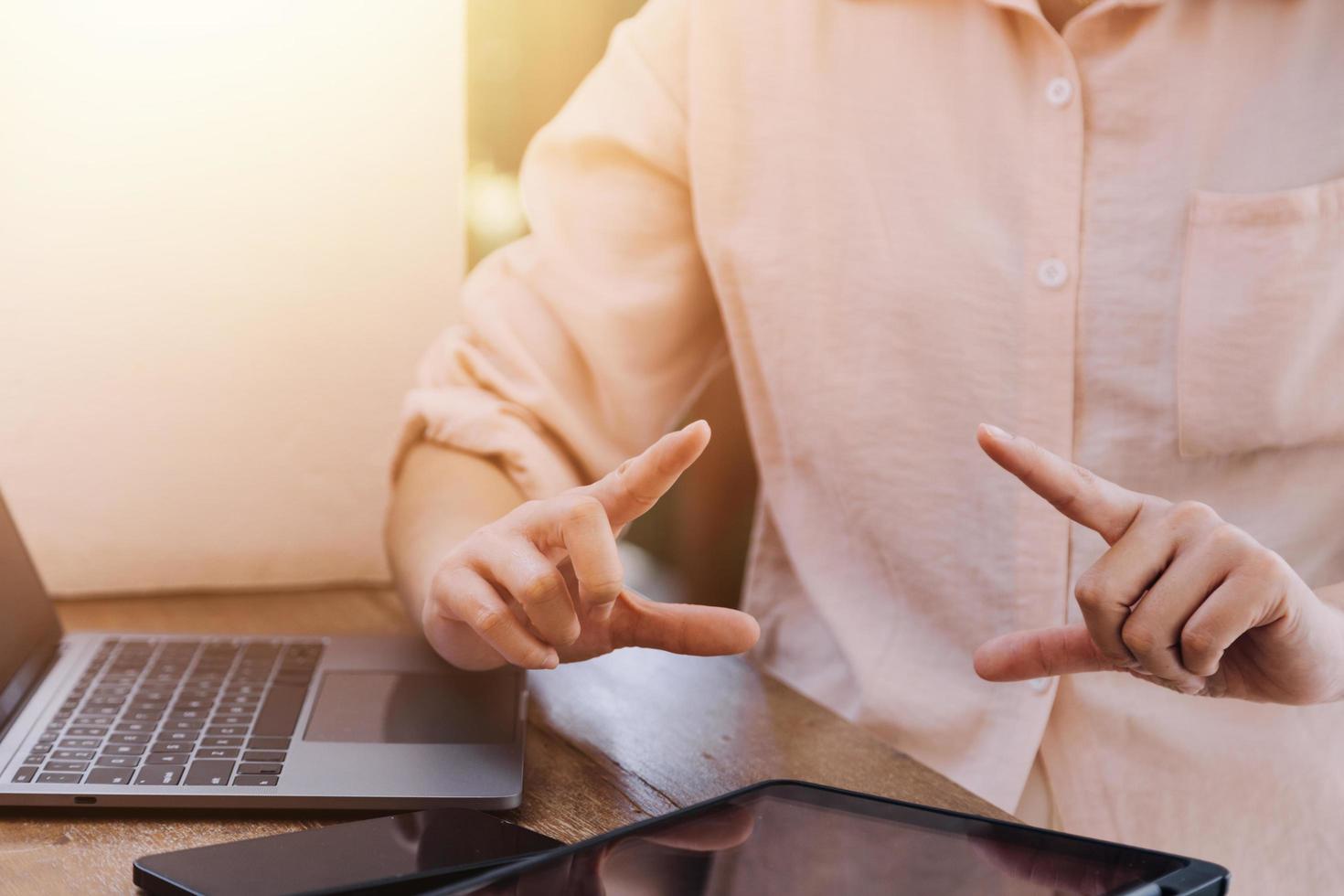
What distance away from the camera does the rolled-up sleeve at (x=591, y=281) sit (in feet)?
2.79

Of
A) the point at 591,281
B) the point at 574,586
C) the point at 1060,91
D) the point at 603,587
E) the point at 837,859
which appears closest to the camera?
the point at 837,859

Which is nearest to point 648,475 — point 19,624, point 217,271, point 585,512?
point 585,512

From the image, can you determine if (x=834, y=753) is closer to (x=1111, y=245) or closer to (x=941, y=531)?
(x=941, y=531)

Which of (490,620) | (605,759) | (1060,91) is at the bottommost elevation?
(605,759)

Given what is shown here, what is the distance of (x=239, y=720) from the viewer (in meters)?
0.59

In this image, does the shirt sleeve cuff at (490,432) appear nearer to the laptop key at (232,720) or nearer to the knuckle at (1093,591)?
the laptop key at (232,720)

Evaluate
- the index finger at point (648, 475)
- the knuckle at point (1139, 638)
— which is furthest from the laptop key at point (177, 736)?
the knuckle at point (1139, 638)

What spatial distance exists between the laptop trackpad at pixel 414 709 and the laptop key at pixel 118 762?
8 cm

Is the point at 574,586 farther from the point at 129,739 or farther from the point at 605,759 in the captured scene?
the point at 129,739

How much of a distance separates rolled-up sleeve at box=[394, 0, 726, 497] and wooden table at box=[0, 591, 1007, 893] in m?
0.17

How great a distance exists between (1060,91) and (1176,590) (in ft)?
1.24

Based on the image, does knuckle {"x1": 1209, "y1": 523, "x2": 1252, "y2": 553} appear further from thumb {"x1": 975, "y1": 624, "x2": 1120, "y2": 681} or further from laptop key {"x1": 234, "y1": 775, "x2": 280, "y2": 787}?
laptop key {"x1": 234, "y1": 775, "x2": 280, "y2": 787}

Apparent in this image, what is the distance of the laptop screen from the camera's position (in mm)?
599

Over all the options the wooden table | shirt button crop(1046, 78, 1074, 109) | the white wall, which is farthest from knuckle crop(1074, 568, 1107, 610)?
the white wall
